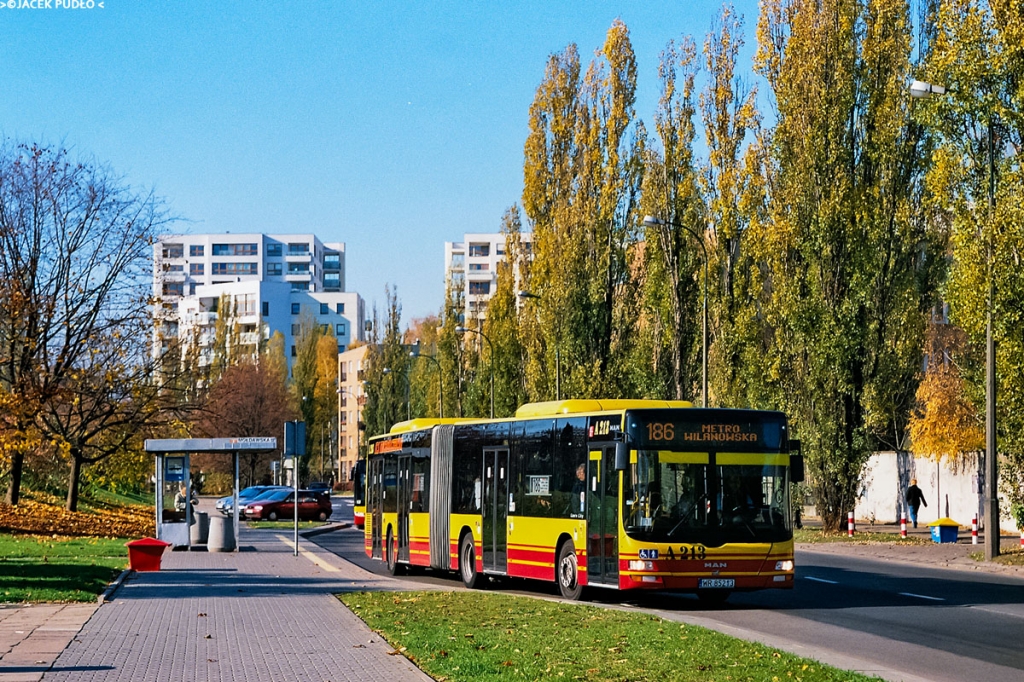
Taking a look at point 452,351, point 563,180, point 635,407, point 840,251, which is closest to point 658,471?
point 635,407

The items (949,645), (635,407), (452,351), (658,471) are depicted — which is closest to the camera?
(949,645)

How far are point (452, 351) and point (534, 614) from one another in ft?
251

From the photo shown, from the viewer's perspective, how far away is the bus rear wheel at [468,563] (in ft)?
82.8

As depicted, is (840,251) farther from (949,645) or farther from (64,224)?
(949,645)

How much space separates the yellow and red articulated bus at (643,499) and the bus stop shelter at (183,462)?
32.2ft

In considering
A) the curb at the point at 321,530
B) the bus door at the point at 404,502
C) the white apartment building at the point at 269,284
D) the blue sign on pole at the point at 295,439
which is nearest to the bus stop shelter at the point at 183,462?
the blue sign on pole at the point at 295,439

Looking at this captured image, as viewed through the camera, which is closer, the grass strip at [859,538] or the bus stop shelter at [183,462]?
A: the bus stop shelter at [183,462]

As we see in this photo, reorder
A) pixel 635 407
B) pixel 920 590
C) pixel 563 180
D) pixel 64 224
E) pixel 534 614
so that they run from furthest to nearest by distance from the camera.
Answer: pixel 563 180, pixel 64 224, pixel 920 590, pixel 635 407, pixel 534 614

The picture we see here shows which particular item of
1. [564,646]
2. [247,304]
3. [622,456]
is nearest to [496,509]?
[622,456]

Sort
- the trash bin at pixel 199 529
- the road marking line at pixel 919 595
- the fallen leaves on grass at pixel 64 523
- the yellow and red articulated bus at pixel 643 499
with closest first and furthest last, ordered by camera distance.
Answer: the yellow and red articulated bus at pixel 643 499 < the road marking line at pixel 919 595 < the trash bin at pixel 199 529 < the fallen leaves on grass at pixel 64 523

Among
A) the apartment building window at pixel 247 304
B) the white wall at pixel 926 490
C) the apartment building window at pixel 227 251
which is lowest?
the white wall at pixel 926 490

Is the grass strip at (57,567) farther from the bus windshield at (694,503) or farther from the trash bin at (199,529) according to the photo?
the bus windshield at (694,503)

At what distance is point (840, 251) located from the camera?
41.9 metres

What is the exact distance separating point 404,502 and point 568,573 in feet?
25.8
